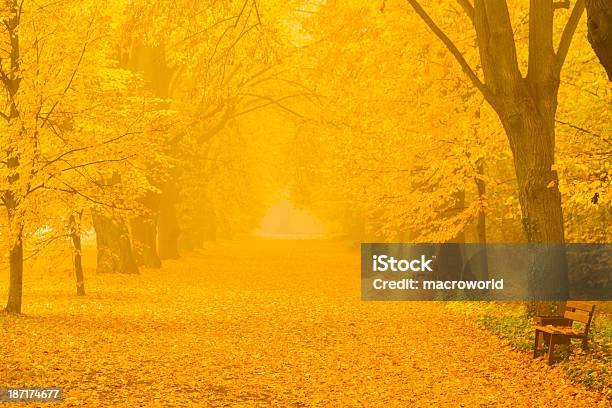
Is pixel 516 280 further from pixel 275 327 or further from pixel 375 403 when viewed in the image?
pixel 375 403

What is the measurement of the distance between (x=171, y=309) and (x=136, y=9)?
29.4ft

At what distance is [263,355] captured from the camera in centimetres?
1284

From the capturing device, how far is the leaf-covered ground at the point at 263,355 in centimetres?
980

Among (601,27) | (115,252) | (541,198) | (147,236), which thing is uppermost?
(601,27)

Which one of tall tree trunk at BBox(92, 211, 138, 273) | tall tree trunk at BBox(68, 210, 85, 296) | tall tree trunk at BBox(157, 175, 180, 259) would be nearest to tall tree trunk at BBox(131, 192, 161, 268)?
tall tree trunk at BBox(92, 211, 138, 273)

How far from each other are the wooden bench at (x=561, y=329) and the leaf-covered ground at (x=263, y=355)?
14.3 inches

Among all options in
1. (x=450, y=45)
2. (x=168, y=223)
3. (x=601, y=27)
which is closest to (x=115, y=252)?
(x=168, y=223)

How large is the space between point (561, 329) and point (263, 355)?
4821mm

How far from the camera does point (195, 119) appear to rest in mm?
33125

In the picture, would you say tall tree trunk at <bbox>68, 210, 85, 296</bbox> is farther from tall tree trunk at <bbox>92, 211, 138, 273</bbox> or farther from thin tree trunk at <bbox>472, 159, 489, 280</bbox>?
thin tree trunk at <bbox>472, 159, 489, 280</bbox>

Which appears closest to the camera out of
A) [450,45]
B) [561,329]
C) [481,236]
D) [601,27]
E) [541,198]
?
[601,27]

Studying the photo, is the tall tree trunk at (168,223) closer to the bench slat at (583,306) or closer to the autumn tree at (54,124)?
the autumn tree at (54,124)

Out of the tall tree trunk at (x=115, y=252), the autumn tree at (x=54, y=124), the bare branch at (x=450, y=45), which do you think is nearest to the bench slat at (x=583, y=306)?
the bare branch at (x=450, y=45)

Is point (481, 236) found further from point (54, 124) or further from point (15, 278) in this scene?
point (15, 278)
